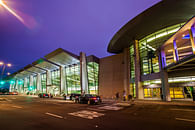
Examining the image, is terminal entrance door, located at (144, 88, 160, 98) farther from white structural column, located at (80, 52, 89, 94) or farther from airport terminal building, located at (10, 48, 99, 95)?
white structural column, located at (80, 52, 89, 94)

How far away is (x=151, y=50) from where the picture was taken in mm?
29078

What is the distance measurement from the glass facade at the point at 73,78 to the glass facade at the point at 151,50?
908 inches

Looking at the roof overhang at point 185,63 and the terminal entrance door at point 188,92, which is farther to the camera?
the terminal entrance door at point 188,92

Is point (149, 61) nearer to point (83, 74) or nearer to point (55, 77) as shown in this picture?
point (83, 74)

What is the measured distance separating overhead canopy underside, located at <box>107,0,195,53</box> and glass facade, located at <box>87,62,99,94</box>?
11.6 m

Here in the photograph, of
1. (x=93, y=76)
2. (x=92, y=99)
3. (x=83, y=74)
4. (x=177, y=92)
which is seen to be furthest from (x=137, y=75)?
(x=83, y=74)

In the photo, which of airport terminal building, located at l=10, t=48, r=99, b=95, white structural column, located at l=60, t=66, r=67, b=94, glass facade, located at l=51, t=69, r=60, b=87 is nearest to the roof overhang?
airport terminal building, located at l=10, t=48, r=99, b=95

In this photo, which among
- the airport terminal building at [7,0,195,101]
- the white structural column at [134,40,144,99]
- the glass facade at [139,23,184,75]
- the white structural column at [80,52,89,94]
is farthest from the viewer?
the white structural column at [80,52,89,94]

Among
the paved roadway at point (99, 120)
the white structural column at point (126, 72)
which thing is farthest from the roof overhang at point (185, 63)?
the white structural column at point (126, 72)

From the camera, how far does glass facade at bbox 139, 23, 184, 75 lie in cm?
2765

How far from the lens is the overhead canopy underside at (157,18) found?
66.5 ft

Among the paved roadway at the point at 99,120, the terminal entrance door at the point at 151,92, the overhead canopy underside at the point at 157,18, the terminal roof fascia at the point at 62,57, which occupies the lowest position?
the terminal entrance door at the point at 151,92

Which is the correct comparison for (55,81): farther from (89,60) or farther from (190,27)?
(190,27)

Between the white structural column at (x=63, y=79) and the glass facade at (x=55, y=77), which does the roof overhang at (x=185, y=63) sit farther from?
the glass facade at (x=55, y=77)
